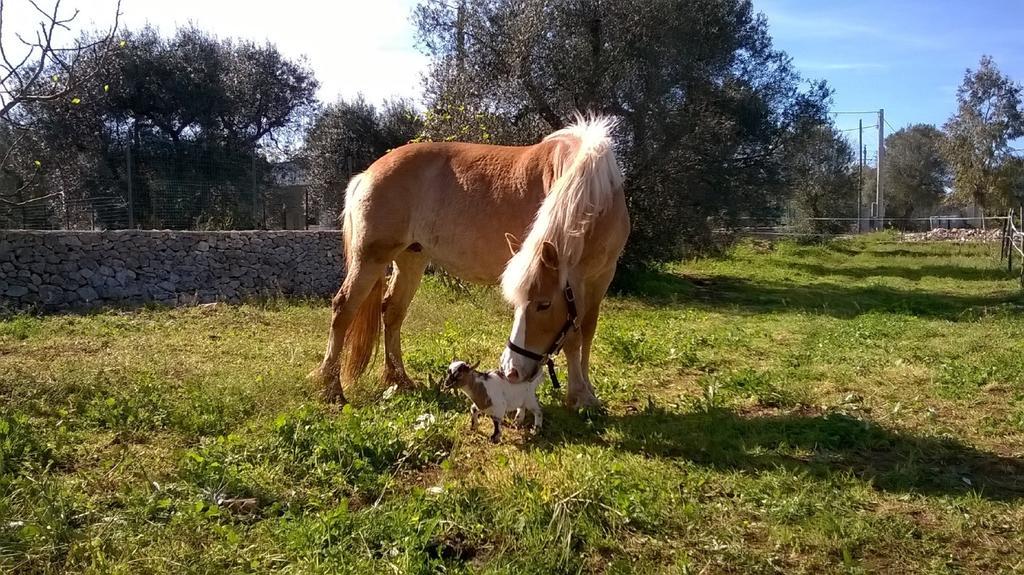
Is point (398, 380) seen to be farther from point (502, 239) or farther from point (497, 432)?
point (497, 432)

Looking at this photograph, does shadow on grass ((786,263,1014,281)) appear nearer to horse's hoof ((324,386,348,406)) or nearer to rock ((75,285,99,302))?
horse's hoof ((324,386,348,406))

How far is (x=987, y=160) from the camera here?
2912 cm

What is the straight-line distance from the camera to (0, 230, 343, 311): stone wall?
9.48 m

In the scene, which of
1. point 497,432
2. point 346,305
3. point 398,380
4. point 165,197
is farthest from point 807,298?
point 165,197

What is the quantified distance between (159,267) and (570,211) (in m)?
8.84

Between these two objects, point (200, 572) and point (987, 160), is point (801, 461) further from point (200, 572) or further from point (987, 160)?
point (987, 160)

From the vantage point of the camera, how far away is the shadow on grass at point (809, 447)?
11.2 feet

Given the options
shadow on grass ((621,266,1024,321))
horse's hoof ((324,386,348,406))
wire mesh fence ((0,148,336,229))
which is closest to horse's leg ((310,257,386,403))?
horse's hoof ((324,386,348,406))

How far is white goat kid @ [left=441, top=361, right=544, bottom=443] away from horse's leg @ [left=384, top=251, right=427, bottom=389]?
62.0 inches

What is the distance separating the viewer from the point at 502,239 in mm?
4820

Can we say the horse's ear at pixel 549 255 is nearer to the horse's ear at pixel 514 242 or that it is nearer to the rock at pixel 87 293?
the horse's ear at pixel 514 242

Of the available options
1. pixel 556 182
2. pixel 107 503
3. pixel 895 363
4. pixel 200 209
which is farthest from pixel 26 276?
pixel 895 363

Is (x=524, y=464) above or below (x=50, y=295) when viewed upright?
below

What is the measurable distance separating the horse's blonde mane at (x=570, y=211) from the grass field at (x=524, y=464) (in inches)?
40.8
